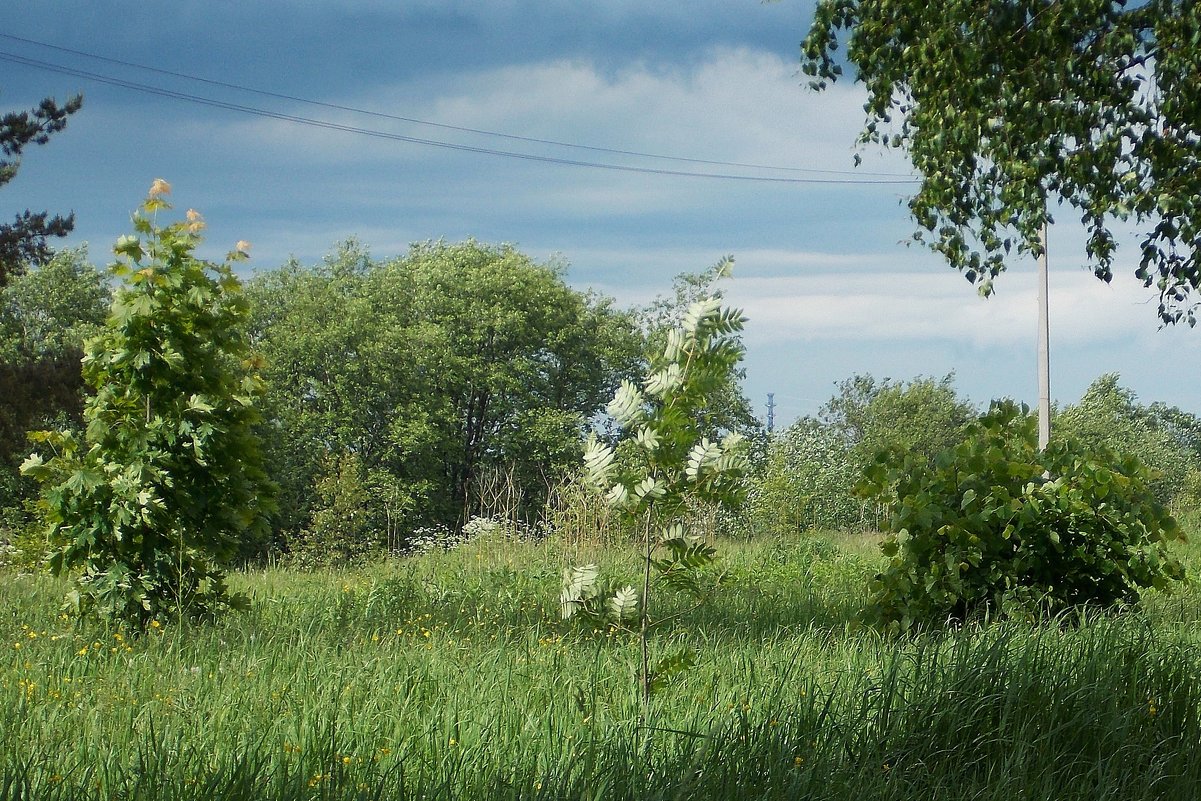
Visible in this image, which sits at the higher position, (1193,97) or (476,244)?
(476,244)

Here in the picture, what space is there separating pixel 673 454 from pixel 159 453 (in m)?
4.04

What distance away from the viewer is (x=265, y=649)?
17.8 ft

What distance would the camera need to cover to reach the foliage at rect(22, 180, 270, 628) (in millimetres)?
6477

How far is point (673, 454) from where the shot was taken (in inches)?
152

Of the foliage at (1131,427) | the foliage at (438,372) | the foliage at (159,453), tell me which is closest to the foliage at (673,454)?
the foliage at (159,453)

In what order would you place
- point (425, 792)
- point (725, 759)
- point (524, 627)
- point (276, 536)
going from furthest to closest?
point (276, 536), point (524, 627), point (725, 759), point (425, 792)

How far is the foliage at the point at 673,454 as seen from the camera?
375cm

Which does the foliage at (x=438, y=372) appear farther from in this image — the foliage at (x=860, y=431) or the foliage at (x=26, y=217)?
the foliage at (x=26, y=217)

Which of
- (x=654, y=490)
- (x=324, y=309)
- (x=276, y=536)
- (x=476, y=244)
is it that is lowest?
(x=276, y=536)

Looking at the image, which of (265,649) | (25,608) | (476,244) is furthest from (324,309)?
(265,649)

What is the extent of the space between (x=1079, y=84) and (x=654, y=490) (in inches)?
255

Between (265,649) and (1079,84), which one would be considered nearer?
(265,649)

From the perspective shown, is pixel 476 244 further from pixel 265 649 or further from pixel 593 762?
pixel 593 762

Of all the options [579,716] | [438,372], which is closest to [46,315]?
[438,372]
